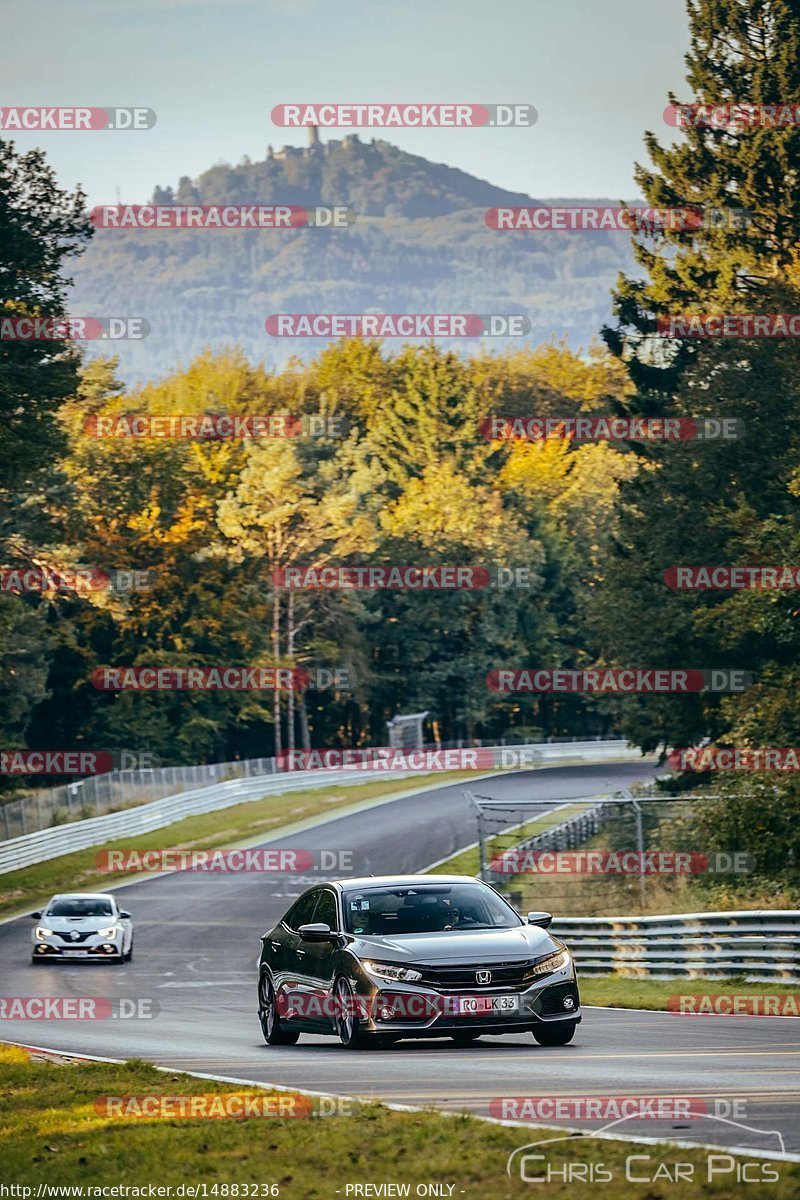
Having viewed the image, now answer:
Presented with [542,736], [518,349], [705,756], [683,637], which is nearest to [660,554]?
[683,637]

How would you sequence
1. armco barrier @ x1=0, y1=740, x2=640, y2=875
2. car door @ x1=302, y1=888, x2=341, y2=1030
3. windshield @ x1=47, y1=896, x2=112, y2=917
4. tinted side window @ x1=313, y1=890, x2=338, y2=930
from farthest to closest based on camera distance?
1. armco barrier @ x1=0, y1=740, x2=640, y2=875
2. windshield @ x1=47, y1=896, x2=112, y2=917
3. tinted side window @ x1=313, y1=890, x2=338, y2=930
4. car door @ x1=302, y1=888, x2=341, y2=1030

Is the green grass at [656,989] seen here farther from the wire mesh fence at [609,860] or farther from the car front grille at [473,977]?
the car front grille at [473,977]

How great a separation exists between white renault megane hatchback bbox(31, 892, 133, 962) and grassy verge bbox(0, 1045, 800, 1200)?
Result: 2248cm

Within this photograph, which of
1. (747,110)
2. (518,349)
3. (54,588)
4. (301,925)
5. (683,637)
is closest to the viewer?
(301,925)

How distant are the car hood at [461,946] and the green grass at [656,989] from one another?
643 centimetres

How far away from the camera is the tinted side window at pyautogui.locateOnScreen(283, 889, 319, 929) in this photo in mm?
17094

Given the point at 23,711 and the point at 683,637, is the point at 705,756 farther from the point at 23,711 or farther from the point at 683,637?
the point at 23,711

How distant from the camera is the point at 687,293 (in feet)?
186

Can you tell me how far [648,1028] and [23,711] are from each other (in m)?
54.7

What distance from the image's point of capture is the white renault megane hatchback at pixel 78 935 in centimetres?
3384

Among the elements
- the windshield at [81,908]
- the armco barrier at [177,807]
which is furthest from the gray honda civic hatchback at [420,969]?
the armco barrier at [177,807]

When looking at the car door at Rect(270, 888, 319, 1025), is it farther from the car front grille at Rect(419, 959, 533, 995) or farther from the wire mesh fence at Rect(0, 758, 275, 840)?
the wire mesh fence at Rect(0, 758, 275, 840)

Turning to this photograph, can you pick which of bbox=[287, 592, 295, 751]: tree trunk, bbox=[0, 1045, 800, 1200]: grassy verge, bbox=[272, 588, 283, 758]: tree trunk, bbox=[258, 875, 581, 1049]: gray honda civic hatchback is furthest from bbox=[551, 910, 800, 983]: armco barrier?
bbox=[287, 592, 295, 751]: tree trunk

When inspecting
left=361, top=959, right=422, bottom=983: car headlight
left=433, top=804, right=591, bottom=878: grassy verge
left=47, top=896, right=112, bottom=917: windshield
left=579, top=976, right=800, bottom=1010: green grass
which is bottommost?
left=433, top=804, right=591, bottom=878: grassy verge
